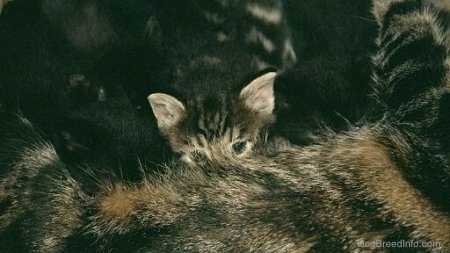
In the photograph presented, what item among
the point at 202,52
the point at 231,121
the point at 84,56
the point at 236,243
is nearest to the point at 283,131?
the point at 231,121

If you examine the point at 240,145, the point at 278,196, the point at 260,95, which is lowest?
the point at 240,145

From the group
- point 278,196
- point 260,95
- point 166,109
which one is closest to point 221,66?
point 260,95

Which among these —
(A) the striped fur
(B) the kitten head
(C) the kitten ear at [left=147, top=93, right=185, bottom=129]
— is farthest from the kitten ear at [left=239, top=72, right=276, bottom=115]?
(A) the striped fur

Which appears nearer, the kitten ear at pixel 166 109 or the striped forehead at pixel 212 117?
the kitten ear at pixel 166 109

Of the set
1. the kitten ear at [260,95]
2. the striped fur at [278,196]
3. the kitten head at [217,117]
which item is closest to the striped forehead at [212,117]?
the kitten head at [217,117]

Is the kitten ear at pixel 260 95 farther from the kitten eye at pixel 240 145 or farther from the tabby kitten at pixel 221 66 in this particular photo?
the kitten eye at pixel 240 145

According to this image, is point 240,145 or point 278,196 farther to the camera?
point 240,145

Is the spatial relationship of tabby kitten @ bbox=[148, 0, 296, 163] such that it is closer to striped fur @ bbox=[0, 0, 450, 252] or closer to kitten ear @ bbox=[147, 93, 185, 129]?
kitten ear @ bbox=[147, 93, 185, 129]

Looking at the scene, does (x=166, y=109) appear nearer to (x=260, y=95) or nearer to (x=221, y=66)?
(x=221, y=66)
